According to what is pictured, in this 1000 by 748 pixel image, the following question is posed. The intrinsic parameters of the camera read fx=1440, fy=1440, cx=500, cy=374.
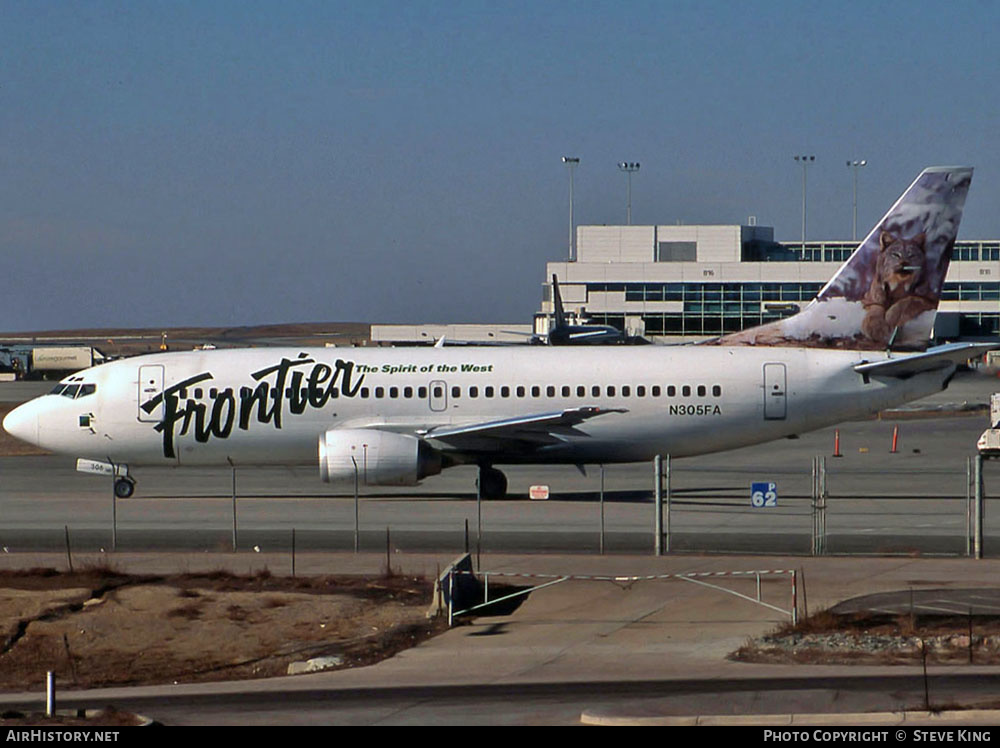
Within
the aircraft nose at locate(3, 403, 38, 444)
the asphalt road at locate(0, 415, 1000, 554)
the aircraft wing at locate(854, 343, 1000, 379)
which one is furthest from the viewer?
the aircraft nose at locate(3, 403, 38, 444)

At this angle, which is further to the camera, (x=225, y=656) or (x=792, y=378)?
(x=792, y=378)

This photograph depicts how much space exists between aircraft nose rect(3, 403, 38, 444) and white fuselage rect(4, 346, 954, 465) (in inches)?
3.2

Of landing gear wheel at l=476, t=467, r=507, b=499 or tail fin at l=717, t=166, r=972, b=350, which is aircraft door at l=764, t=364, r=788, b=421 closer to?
tail fin at l=717, t=166, r=972, b=350

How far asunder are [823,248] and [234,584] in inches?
4316

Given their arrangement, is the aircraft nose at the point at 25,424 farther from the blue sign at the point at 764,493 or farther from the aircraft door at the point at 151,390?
the blue sign at the point at 764,493

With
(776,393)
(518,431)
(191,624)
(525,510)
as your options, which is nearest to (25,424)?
(518,431)

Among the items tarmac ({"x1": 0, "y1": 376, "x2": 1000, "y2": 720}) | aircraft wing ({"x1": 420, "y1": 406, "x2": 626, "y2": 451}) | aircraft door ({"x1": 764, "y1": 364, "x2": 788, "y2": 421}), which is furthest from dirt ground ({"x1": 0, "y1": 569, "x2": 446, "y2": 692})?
aircraft door ({"x1": 764, "y1": 364, "x2": 788, "y2": 421})

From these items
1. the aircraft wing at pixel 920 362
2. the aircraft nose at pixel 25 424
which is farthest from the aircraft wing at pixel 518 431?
the aircraft nose at pixel 25 424

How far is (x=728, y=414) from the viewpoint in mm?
34406

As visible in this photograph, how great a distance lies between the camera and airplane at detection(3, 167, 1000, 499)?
113 feet

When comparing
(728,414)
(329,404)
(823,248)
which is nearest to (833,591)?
(728,414)

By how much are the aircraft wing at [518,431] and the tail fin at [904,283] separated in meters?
5.62

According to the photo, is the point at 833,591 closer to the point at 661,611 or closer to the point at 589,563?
the point at 661,611

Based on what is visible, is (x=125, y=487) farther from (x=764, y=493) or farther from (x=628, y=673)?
(x=628, y=673)
